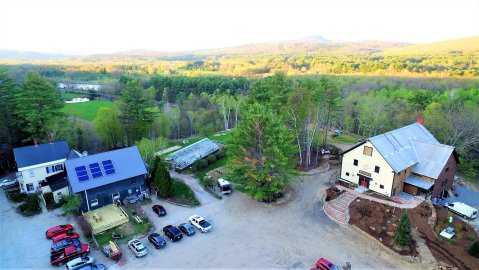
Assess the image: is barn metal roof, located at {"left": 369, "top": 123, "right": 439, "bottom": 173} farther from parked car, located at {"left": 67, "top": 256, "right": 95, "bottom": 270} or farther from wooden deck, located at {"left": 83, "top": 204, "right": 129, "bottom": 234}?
parked car, located at {"left": 67, "top": 256, "right": 95, "bottom": 270}

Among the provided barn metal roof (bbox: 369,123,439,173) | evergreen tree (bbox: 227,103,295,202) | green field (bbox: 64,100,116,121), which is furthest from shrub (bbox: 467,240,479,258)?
green field (bbox: 64,100,116,121)

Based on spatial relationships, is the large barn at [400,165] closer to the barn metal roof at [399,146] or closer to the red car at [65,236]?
the barn metal roof at [399,146]

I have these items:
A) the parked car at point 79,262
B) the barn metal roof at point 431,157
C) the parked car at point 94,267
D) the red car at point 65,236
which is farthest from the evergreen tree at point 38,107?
the barn metal roof at point 431,157

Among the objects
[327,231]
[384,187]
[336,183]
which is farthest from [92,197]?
[384,187]

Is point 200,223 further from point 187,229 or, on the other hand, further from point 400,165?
point 400,165

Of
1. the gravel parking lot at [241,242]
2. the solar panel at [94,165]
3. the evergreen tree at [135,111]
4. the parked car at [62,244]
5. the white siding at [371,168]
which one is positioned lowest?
the gravel parking lot at [241,242]

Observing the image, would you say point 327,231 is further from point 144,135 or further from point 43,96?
point 43,96
